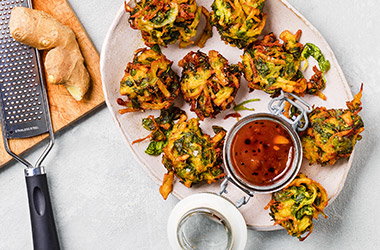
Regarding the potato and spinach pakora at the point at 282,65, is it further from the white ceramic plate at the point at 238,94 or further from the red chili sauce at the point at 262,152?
the red chili sauce at the point at 262,152

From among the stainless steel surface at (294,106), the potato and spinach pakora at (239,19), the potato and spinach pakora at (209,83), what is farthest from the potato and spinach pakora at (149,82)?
the stainless steel surface at (294,106)

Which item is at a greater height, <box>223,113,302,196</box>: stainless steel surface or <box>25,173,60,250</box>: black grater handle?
<box>223,113,302,196</box>: stainless steel surface

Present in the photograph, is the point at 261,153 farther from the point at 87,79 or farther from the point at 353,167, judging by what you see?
the point at 87,79

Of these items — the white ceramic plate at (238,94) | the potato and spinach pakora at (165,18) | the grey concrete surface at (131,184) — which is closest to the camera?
the potato and spinach pakora at (165,18)

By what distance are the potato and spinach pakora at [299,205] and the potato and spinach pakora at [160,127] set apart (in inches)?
20.1

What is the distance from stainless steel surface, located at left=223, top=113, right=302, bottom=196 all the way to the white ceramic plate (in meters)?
0.17

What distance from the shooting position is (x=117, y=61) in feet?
6.87

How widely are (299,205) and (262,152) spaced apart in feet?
0.83

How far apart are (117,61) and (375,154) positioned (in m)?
1.16

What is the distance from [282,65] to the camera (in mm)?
2006

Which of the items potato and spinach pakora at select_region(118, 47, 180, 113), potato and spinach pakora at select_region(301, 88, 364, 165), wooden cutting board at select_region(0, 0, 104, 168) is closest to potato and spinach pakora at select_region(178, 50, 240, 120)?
potato and spinach pakora at select_region(118, 47, 180, 113)

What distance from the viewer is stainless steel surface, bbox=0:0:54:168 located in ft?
7.45

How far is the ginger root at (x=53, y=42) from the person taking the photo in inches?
84.3

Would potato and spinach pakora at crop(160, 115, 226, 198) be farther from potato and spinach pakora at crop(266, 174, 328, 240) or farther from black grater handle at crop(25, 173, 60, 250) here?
black grater handle at crop(25, 173, 60, 250)
